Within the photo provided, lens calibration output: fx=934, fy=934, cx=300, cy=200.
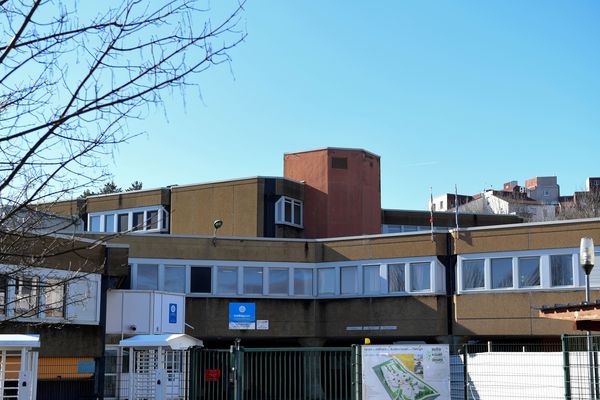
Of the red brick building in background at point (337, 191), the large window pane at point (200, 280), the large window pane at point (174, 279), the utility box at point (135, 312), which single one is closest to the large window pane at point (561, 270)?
the red brick building in background at point (337, 191)

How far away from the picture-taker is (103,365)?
3097 centimetres

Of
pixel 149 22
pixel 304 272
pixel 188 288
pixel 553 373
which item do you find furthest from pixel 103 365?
pixel 149 22

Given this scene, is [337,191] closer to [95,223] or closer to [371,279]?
[371,279]

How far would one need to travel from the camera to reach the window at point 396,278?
130ft

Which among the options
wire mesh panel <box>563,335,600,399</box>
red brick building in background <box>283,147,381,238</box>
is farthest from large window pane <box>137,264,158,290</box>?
wire mesh panel <box>563,335,600,399</box>

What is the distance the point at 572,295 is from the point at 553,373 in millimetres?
17126

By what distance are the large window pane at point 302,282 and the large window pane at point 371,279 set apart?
9.24ft

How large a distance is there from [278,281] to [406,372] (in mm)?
20943

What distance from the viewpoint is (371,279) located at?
1588 inches

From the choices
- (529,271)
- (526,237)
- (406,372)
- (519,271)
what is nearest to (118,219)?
(519,271)

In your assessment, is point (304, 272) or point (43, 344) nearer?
point (43, 344)

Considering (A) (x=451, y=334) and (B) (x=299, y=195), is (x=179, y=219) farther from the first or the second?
(A) (x=451, y=334)

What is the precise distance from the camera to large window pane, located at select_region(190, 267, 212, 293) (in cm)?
4059

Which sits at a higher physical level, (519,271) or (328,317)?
(519,271)
